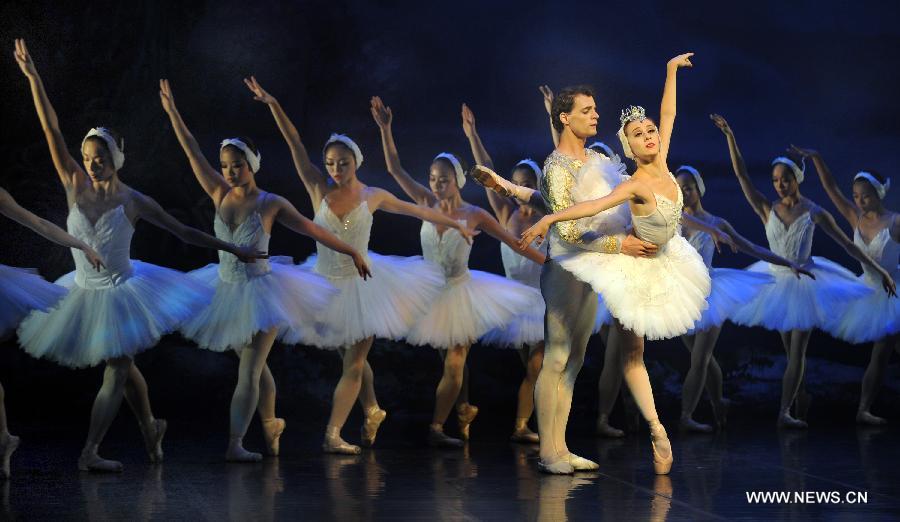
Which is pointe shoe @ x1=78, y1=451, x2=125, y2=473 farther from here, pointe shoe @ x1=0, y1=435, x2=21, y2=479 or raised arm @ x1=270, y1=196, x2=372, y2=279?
raised arm @ x1=270, y1=196, x2=372, y2=279

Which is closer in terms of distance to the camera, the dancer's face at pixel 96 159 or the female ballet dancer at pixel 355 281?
the dancer's face at pixel 96 159

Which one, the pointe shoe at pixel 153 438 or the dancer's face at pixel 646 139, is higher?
the dancer's face at pixel 646 139

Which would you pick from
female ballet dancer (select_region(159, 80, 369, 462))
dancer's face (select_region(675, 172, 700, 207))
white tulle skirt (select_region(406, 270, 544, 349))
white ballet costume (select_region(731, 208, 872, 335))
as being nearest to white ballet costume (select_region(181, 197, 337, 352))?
female ballet dancer (select_region(159, 80, 369, 462))

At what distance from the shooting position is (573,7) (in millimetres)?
8781

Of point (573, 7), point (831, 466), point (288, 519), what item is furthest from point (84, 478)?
point (573, 7)

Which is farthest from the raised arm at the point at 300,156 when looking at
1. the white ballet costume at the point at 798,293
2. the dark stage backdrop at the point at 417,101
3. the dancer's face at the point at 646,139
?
the white ballet costume at the point at 798,293

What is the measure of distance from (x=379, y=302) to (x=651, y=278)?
167cm

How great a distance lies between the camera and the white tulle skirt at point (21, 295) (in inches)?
182

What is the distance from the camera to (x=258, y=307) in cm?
545

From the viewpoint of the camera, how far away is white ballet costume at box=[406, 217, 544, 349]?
20.8 feet

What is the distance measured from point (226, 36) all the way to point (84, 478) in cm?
426

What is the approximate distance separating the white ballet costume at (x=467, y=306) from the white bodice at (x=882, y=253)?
7.65 feet

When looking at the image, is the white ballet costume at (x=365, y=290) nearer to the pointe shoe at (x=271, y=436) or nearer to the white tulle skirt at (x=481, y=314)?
the white tulle skirt at (x=481, y=314)

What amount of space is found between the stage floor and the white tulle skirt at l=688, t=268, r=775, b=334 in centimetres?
64
